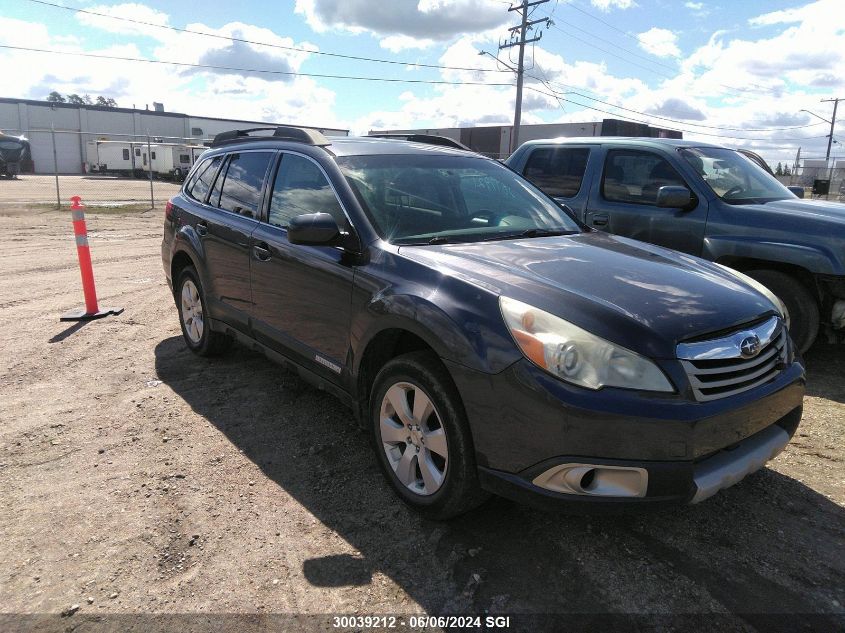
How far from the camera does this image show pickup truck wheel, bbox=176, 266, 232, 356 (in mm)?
4906

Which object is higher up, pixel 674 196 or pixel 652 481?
pixel 674 196

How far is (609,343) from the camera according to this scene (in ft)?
7.62

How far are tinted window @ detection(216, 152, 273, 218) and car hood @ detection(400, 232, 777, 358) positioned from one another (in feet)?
5.39

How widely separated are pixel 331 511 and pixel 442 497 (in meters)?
0.63

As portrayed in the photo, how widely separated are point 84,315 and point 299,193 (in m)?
3.75

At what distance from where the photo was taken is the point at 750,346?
2588 mm

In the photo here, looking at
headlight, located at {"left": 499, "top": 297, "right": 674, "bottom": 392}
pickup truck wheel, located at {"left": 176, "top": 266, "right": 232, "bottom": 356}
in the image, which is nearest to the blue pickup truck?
headlight, located at {"left": 499, "top": 297, "right": 674, "bottom": 392}

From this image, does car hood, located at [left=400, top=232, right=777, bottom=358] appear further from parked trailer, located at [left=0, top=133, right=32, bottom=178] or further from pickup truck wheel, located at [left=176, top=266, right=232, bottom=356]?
parked trailer, located at [left=0, top=133, right=32, bottom=178]

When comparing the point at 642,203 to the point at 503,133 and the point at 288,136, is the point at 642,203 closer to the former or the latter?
the point at 288,136

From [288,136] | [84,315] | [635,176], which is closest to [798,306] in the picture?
[635,176]

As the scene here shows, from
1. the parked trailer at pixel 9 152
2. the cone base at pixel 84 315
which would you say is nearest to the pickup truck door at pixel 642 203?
the cone base at pixel 84 315

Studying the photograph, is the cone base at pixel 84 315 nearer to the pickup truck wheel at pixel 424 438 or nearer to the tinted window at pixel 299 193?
the tinted window at pixel 299 193

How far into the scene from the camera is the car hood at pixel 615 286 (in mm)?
2398

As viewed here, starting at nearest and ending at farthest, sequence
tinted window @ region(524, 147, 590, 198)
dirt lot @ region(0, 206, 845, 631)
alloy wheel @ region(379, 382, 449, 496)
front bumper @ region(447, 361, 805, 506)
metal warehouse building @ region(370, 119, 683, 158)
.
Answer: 1. front bumper @ region(447, 361, 805, 506)
2. dirt lot @ region(0, 206, 845, 631)
3. alloy wheel @ region(379, 382, 449, 496)
4. tinted window @ region(524, 147, 590, 198)
5. metal warehouse building @ region(370, 119, 683, 158)
